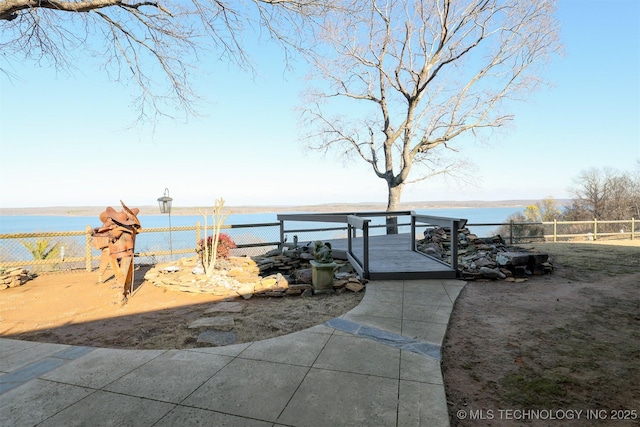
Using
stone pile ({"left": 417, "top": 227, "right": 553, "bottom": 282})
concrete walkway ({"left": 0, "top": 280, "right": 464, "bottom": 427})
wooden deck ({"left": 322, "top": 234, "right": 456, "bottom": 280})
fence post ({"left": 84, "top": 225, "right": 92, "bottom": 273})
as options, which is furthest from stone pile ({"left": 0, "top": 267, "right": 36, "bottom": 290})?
stone pile ({"left": 417, "top": 227, "right": 553, "bottom": 282})

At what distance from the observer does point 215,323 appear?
3.77 metres

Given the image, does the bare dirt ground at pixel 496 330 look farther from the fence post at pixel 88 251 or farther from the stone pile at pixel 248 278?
the fence post at pixel 88 251

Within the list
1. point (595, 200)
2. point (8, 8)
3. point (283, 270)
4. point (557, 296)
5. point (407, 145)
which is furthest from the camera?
point (595, 200)

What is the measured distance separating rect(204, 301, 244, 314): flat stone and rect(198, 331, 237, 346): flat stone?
Result: 2.62ft

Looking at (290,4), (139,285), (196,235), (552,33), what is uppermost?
(552,33)

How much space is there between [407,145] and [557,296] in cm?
1092

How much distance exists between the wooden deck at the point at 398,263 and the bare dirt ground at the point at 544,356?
0.66 metres

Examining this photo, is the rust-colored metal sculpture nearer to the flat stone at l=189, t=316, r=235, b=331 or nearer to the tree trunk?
the flat stone at l=189, t=316, r=235, b=331

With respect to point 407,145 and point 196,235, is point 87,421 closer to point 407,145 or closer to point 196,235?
point 196,235

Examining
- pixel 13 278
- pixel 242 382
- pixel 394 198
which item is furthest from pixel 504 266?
pixel 13 278

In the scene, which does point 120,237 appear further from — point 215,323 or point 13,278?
point 13,278

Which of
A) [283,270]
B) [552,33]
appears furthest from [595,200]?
[283,270]

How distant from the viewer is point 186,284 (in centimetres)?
553

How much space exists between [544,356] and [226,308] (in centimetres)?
373
